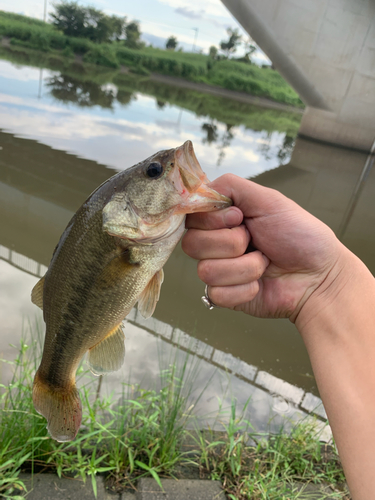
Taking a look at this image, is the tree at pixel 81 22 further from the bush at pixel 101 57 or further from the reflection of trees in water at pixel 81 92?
the reflection of trees in water at pixel 81 92

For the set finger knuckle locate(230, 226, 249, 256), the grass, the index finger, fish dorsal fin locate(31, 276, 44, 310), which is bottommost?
the grass

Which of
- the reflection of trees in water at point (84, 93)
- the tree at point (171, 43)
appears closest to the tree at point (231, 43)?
the tree at point (171, 43)

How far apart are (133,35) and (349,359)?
57250mm

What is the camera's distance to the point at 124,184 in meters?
1.58

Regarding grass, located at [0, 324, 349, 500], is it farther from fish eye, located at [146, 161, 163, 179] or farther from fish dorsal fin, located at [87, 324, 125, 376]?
fish eye, located at [146, 161, 163, 179]

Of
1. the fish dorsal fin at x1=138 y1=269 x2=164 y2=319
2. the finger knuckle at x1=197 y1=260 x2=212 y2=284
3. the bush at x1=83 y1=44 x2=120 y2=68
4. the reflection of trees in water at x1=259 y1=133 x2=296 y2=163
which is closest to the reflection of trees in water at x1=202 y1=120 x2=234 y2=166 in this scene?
the reflection of trees in water at x1=259 y1=133 x2=296 y2=163

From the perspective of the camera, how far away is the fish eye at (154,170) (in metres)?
1.57

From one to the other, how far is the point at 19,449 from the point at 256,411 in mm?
2105

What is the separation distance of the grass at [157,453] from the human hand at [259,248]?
118 centimetres

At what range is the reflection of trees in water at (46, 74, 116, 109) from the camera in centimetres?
1556

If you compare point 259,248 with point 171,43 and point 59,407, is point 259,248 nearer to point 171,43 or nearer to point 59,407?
point 59,407

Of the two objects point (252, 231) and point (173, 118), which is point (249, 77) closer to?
point (173, 118)

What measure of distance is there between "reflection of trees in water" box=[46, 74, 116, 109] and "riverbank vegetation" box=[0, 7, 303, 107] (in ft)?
62.1

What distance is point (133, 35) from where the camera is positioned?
50.3 metres
